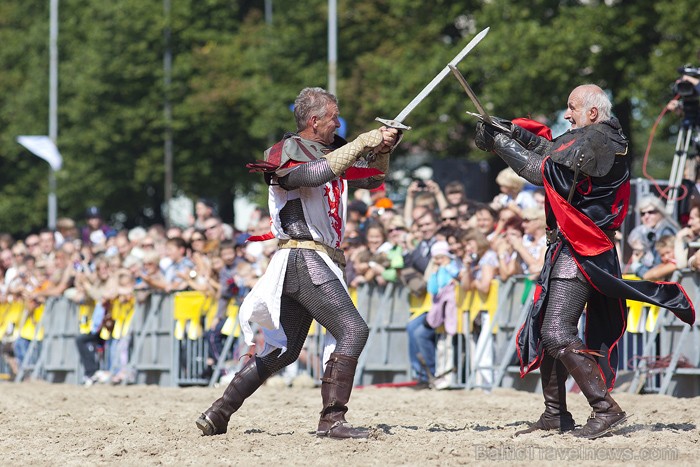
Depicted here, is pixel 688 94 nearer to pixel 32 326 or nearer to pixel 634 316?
pixel 634 316

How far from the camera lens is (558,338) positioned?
770cm

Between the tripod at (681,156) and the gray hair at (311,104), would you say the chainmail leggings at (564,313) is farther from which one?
the tripod at (681,156)

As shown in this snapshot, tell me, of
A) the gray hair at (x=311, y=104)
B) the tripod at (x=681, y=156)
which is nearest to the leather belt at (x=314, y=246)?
the gray hair at (x=311, y=104)

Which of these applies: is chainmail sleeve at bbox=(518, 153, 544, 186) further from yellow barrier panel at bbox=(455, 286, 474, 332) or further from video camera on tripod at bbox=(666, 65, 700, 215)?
yellow barrier panel at bbox=(455, 286, 474, 332)

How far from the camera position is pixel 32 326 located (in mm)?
18500

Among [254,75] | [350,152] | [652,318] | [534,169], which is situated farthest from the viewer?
[254,75]

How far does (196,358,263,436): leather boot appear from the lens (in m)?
8.09

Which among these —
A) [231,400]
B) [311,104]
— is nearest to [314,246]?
[311,104]

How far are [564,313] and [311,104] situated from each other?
73.4 inches

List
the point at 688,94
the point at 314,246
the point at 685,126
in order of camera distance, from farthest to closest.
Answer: the point at 685,126 → the point at 688,94 → the point at 314,246

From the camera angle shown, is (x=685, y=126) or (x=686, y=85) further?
(x=685, y=126)

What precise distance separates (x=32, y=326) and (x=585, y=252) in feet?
40.2

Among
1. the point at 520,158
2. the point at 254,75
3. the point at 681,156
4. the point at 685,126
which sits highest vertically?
the point at 254,75

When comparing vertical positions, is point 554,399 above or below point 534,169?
below
